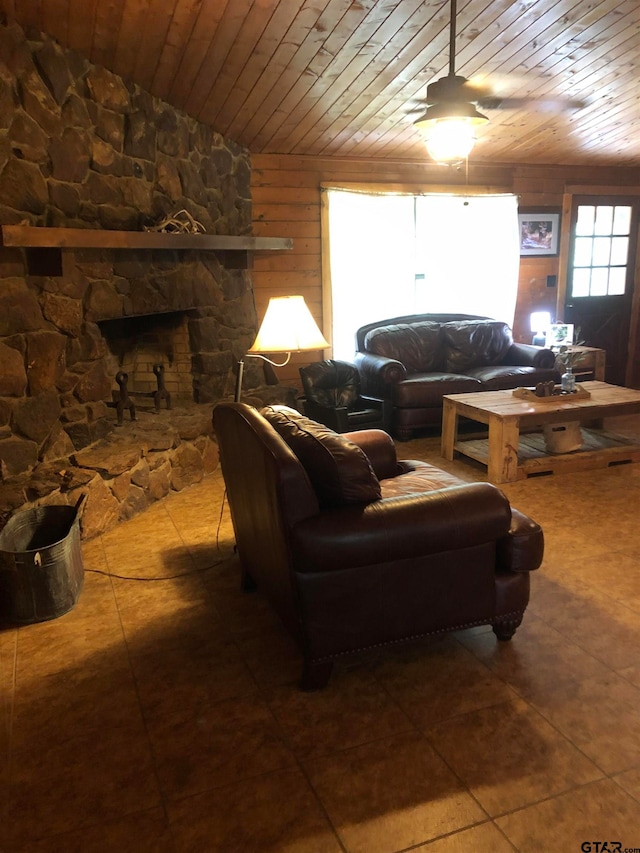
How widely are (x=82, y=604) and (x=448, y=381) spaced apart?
3.34m

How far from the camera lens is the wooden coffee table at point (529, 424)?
13.7ft

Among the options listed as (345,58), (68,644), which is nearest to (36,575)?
(68,644)

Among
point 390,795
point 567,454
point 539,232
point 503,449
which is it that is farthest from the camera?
point 539,232

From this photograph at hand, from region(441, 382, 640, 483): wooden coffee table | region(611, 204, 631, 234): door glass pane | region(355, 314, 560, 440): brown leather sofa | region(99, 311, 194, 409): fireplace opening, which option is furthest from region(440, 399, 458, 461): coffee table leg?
region(611, 204, 631, 234): door glass pane

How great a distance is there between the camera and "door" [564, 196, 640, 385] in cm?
681

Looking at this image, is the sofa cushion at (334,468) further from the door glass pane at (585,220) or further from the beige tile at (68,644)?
the door glass pane at (585,220)

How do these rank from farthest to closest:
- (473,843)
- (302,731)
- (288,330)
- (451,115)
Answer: (288,330) → (451,115) → (302,731) → (473,843)

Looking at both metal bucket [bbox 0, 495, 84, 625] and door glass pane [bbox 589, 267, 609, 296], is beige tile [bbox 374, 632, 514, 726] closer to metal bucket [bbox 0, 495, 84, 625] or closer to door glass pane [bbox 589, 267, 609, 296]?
metal bucket [bbox 0, 495, 84, 625]

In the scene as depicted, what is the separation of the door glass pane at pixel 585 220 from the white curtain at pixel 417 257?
853 mm

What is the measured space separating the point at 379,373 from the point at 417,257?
1.53 meters

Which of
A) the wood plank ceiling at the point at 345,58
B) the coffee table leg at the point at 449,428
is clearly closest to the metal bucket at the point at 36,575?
the wood plank ceiling at the point at 345,58

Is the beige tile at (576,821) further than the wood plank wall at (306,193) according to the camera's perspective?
No

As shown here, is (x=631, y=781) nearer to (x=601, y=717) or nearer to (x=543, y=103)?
(x=601, y=717)

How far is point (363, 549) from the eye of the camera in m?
2.08
